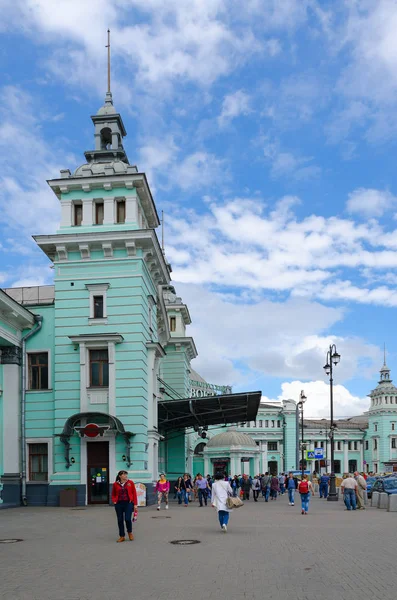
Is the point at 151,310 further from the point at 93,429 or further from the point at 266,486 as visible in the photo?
the point at 266,486

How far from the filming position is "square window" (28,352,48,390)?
30891 mm

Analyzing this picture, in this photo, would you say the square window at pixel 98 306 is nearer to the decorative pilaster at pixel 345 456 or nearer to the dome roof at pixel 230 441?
the dome roof at pixel 230 441

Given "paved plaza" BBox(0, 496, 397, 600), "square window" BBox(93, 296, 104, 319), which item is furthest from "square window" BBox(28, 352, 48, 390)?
"paved plaza" BBox(0, 496, 397, 600)

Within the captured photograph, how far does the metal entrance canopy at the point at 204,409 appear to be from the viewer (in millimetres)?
36344

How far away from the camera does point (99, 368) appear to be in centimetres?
3019

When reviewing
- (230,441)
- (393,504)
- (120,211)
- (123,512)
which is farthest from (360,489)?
(230,441)

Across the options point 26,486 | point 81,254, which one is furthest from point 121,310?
point 26,486

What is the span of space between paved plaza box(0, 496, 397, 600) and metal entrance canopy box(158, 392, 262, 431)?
1653cm

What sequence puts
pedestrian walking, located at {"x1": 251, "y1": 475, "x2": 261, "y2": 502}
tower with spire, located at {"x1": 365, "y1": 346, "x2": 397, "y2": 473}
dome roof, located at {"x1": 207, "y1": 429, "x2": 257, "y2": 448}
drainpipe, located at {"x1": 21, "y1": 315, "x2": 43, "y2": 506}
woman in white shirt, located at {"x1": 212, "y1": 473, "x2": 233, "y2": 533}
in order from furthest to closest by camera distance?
tower with spire, located at {"x1": 365, "y1": 346, "x2": 397, "y2": 473}, dome roof, located at {"x1": 207, "y1": 429, "x2": 257, "y2": 448}, pedestrian walking, located at {"x1": 251, "y1": 475, "x2": 261, "y2": 502}, drainpipe, located at {"x1": 21, "y1": 315, "x2": 43, "y2": 506}, woman in white shirt, located at {"x1": 212, "y1": 473, "x2": 233, "y2": 533}

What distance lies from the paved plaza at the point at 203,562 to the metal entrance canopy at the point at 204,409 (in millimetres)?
16526

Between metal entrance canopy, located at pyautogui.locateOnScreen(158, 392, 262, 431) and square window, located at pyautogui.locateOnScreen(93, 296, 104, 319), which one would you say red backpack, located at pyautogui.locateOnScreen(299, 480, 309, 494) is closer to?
square window, located at pyautogui.locateOnScreen(93, 296, 104, 319)

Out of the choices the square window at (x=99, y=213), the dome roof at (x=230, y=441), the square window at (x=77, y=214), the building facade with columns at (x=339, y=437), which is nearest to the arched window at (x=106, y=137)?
the square window at (x=99, y=213)

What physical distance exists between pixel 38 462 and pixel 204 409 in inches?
442

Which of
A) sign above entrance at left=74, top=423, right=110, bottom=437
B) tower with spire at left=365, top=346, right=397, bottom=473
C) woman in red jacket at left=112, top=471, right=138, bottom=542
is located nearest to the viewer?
woman in red jacket at left=112, top=471, right=138, bottom=542
